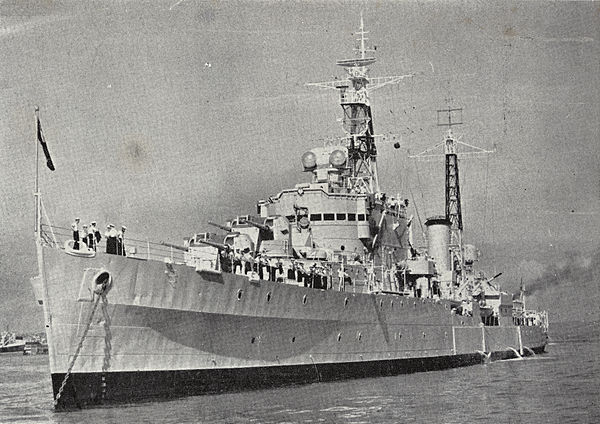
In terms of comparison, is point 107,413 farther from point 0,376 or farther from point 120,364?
point 0,376

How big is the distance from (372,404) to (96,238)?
26.0 ft

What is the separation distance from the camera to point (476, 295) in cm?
4138

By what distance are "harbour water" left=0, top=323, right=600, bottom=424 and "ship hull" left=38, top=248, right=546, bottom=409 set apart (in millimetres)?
603

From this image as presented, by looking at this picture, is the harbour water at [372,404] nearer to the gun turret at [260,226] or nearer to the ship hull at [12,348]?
the gun turret at [260,226]

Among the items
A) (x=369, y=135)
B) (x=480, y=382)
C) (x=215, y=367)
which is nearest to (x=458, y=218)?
(x=369, y=135)

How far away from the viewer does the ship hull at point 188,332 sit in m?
18.9

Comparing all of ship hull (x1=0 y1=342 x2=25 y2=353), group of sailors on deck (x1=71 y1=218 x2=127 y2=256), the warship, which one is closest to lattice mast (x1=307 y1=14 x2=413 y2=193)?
the warship

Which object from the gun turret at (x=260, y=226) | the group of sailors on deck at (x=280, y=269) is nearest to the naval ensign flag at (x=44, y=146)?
the group of sailors on deck at (x=280, y=269)

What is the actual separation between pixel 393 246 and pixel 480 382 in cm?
746

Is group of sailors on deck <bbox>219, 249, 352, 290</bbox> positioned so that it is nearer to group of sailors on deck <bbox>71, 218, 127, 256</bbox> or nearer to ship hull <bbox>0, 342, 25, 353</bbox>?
group of sailors on deck <bbox>71, 218, 127, 256</bbox>

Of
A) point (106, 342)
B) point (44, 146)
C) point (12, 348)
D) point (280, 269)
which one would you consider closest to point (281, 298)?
point (280, 269)

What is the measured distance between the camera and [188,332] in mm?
20969

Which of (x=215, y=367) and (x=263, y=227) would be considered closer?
(x=215, y=367)

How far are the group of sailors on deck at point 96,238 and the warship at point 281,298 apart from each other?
0.17 ft
